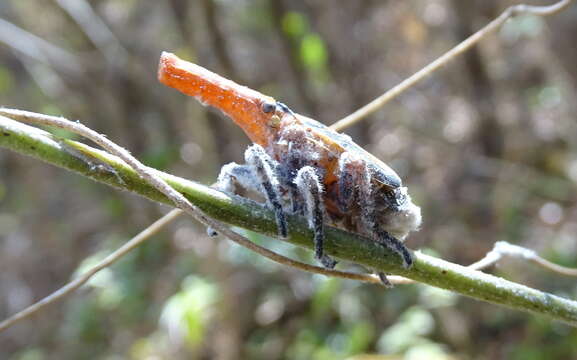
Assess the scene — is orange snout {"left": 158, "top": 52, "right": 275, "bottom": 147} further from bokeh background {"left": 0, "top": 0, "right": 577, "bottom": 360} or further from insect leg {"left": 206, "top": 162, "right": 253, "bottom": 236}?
bokeh background {"left": 0, "top": 0, "right": 577, "bottom": 360}

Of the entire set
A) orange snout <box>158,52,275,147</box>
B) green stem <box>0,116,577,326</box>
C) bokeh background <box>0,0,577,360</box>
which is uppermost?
bokeh background <box>0,0,577,360</box>

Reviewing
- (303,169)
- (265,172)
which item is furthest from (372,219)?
(265,172)

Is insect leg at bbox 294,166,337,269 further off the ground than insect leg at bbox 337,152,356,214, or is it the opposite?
insect leg at bbox 337,152,356,214

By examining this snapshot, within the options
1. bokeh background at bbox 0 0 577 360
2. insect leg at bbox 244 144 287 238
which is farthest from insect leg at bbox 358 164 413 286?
Answer: bokeh background at bbox 0 0 577 360

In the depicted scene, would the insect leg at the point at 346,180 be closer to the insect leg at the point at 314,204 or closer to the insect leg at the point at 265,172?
the insect leg at the point at 314,204

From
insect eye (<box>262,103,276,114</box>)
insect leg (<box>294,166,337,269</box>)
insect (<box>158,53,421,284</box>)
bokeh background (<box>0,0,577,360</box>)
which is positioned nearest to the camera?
insect leg (<box>294,166,337,269</box>)

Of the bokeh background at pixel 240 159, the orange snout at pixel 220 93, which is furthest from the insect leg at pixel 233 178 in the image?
the bokeh background at pixel 240 159

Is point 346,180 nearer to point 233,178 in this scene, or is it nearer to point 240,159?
point 233,178

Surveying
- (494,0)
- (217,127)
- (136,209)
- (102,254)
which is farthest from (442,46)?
(102,254)

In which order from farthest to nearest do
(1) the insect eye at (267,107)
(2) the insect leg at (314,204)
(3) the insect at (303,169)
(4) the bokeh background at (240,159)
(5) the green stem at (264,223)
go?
(4) the bokeh background at (240,159), (1) the insect eye at (267,107), (3) the insect at (303,169), (2) the insect leg at (314,204), (5) the green stem at (264,223)
